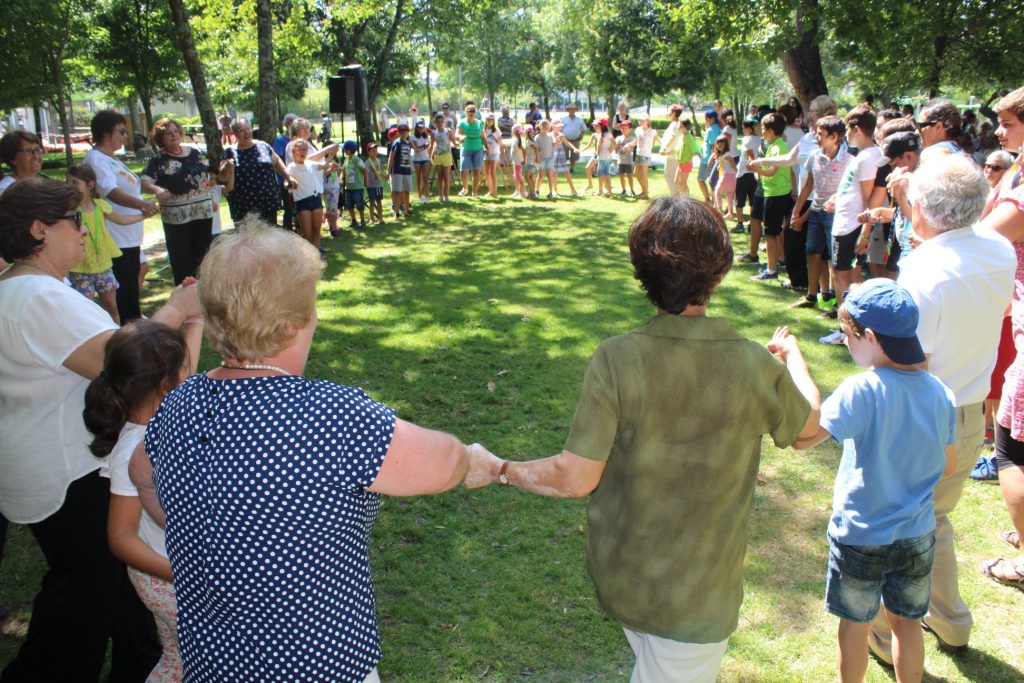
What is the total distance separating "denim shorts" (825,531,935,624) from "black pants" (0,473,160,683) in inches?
101

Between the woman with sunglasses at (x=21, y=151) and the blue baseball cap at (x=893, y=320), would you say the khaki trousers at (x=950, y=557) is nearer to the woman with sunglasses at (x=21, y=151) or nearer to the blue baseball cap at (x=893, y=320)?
the blue baseball cap at (x=893, y=320)

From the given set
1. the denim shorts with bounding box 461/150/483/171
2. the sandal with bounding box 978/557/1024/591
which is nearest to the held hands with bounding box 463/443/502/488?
the sandal with bounding box 978/557/1024/591

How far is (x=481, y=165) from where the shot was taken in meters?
17.4

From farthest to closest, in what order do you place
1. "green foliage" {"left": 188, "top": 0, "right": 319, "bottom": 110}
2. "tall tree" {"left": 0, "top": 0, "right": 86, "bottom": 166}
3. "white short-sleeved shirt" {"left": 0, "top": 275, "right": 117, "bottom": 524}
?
"tall tree" {"left": 0, "top": 0, "right": 86, "bottom": 166}
"green foliage" {"left": 188, "top": 0, "right": 319, "bottom": 110}
"white short-sleeved shirt" {"left": 0, "top": 275, "right": 117, "bottom": 524}

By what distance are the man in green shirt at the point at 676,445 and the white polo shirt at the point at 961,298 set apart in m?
1.02

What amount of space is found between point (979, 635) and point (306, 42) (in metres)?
21.5

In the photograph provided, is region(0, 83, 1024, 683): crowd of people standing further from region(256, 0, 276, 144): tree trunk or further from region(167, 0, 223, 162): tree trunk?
region(256, 0, 276, 144): tree trunk

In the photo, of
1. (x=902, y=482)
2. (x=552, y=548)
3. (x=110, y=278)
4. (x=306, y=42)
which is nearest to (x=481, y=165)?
(x=306, y=42)

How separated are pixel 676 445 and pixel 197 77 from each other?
9212mm

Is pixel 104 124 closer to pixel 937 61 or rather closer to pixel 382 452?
pixel 382 452

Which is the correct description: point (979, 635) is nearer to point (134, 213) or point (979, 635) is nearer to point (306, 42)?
point (134, 213)

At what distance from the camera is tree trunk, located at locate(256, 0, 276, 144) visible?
1093 centimetres

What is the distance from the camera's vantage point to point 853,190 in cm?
652

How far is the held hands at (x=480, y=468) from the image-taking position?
212 cm
